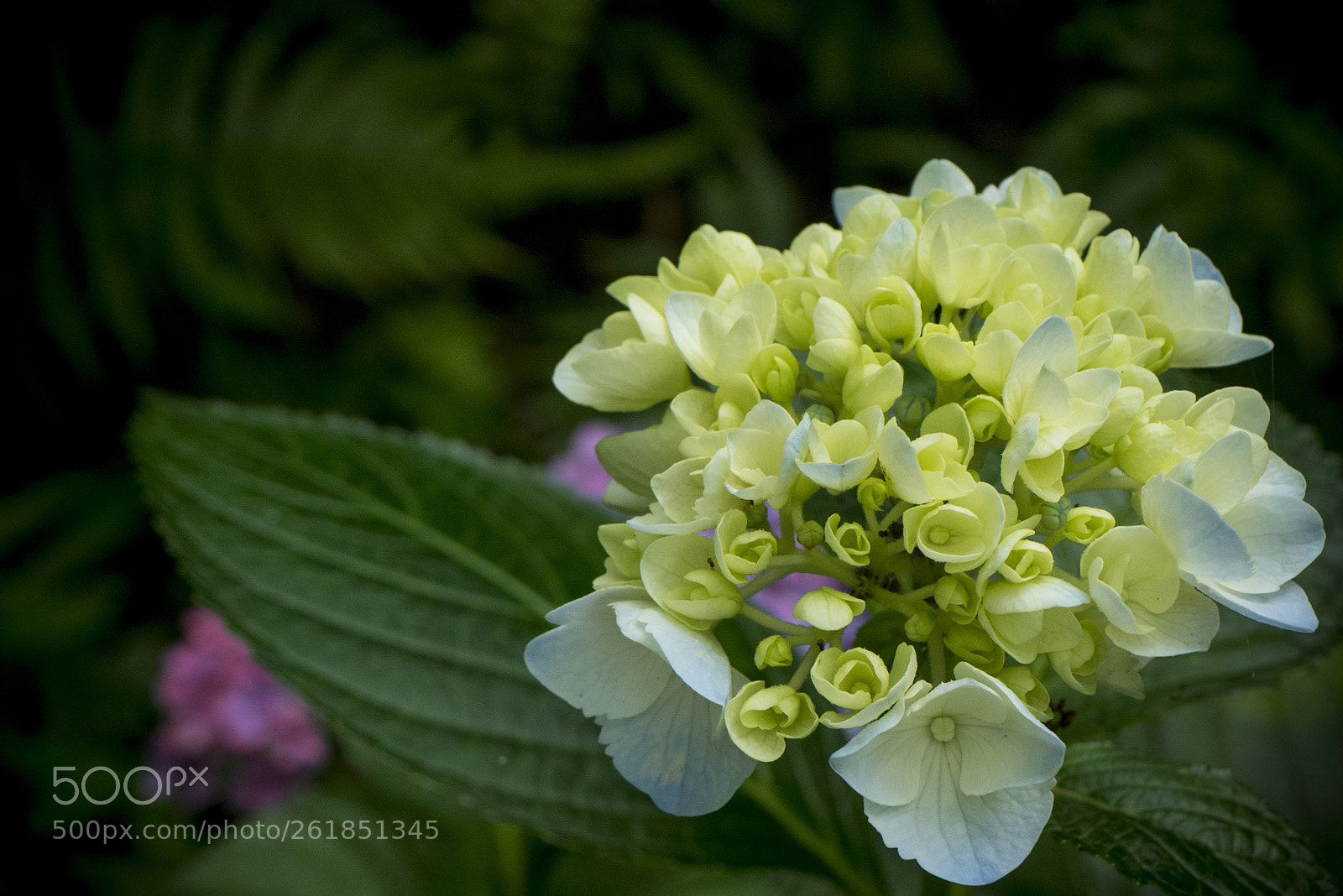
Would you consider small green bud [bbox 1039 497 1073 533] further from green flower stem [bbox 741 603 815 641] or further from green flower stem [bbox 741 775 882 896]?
green flower stem [bbox 741 775 882 896]

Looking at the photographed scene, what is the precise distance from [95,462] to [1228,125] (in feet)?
7.83

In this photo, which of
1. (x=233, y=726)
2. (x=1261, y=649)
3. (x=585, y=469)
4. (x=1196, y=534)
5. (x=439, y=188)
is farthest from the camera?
(x=439, y=188)

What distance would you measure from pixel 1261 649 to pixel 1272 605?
138mm

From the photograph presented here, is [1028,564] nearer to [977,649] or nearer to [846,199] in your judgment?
[977,649]

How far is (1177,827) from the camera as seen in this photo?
0.31 metres

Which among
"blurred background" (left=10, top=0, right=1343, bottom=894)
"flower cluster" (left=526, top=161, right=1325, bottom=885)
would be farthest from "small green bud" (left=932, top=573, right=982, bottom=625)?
"blurred background" (left=10, top=0, right=1343, bottom=894)

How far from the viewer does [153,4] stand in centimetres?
179

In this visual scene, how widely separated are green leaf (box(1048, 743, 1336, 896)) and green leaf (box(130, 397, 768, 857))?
6.7 inches

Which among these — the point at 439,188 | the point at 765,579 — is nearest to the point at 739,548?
the point at 765,579

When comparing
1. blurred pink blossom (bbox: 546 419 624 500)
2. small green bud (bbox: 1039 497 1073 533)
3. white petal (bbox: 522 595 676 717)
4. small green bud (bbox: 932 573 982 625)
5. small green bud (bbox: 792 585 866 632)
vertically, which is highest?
small green bud (bbox: 1039 497 1073 533)

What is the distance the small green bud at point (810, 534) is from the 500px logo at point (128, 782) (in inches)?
41.3

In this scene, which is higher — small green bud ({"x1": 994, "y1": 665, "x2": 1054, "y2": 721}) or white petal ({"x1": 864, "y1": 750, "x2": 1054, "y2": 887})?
small green bud ({"x1": 994, "y1": 665, "x2": 1054, "y2": 721})

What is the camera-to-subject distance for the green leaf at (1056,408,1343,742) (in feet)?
1.17

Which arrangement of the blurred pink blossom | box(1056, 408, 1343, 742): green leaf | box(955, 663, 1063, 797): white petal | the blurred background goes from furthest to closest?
the blurred background → the blurred pink blossom → box(1056, 408, 1343, 742): green leaf → box(955, 663, 1063, 797): white petal
